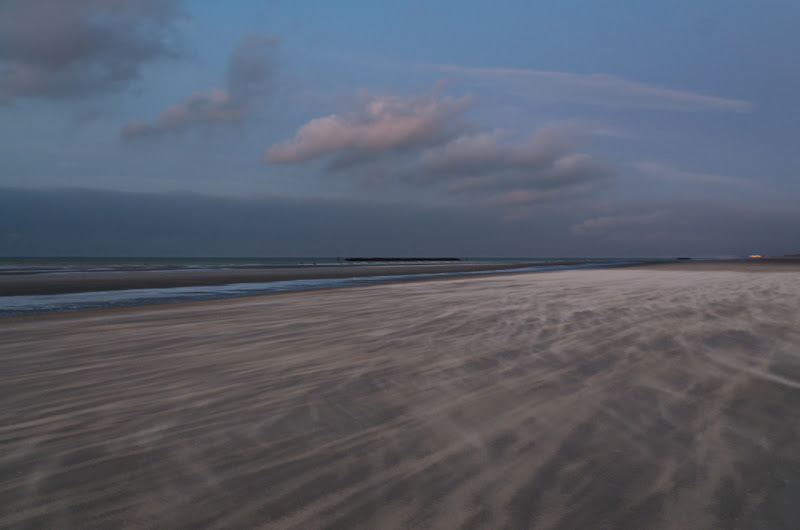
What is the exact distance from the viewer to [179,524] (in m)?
1.73

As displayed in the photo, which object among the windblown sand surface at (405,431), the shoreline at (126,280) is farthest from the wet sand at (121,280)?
the windblown sand surface at (405,431)

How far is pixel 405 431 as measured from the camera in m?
2.61

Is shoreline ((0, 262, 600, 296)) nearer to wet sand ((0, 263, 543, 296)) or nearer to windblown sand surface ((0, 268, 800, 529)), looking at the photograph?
wet sand ((0, 263, 543, 296))

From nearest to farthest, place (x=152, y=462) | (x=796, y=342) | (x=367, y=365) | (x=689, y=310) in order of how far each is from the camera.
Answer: (x=152, y=462)
(x=367, y=365)
(x=796, y=342)
(x=689, y=310)

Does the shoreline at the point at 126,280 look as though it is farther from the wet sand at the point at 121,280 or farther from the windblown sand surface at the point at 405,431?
the windblown sand surface at the point at 405,431

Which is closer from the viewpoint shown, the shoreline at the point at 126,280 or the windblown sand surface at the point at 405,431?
the windblown sand surface at the point at 405,431

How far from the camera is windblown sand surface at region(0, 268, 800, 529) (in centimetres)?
183

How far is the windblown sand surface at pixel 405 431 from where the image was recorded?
6.02 ft

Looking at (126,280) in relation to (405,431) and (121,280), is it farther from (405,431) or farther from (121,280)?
(405,431)

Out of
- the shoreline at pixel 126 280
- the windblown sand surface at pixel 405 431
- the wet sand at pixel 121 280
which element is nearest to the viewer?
the windblown sand surface at pixel 405 431

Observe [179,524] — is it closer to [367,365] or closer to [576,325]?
[367,365]

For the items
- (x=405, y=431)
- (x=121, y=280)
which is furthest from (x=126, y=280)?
(x=405, y=431)

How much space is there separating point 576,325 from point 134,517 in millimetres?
5651

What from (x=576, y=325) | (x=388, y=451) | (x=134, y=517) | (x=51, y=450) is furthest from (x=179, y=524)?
(x=576, y=325)
